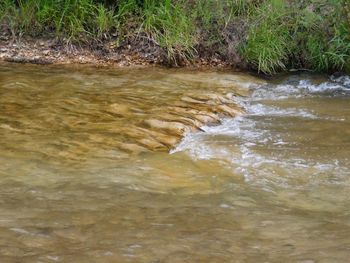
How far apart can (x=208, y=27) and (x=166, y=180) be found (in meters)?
4.96

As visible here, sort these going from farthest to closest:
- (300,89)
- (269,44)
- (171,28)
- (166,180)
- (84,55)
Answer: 1. (84,55)
2. (171,28)
3. (269,44)
4. (300,89)
5. (166,180)

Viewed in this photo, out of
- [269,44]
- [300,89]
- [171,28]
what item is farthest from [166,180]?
[171,28]

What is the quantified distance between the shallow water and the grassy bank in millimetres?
1300

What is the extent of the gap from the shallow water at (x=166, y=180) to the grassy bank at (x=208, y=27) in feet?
4.26

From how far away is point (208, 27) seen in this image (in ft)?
26.1

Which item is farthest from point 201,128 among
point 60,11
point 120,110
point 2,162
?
point 60,11

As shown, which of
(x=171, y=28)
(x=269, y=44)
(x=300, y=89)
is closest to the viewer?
(x=300, y=89)

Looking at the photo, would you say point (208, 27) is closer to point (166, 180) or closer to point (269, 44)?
point (269, 44)

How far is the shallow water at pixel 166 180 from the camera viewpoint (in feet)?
7.67

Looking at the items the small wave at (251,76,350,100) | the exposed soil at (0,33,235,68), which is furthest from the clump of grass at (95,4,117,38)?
the small wave at (251,76,350,100)

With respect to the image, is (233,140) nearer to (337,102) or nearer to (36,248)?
(337,102)

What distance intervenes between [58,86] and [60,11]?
102 inches

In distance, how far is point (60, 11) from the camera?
8.16 metres

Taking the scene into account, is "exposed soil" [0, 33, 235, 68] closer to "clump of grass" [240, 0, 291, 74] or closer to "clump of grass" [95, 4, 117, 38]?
"clump of grass" [95, 4, 117, 38]
